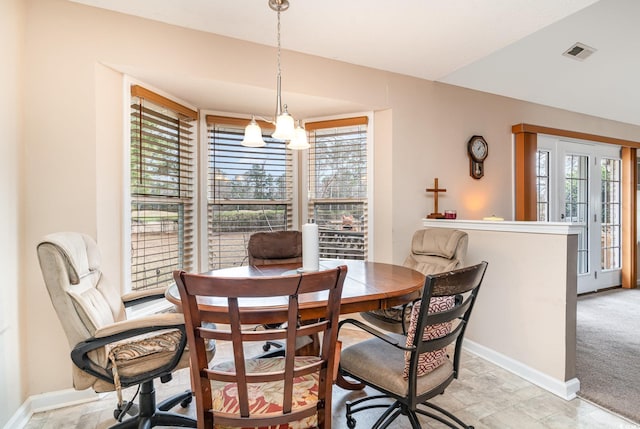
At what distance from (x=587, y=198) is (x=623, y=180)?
3.10ft

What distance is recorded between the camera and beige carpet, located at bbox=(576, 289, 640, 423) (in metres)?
2.12

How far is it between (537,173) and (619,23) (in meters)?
1.71

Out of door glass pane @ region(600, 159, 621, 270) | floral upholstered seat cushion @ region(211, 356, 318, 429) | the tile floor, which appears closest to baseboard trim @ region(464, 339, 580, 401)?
the tile floor

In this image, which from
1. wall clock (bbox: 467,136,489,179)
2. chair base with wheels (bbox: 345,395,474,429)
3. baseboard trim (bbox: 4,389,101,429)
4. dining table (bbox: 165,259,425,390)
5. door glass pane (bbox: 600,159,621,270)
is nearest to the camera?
dining table (bbox: 165,259,425,390)

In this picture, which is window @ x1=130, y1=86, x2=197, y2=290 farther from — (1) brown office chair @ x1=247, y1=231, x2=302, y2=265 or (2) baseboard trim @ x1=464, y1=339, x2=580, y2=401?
(2) baseboard trim @ x1=464, y1=339, x2=580, y2=401

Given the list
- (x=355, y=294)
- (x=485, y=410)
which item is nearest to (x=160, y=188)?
(x=355, y=294)

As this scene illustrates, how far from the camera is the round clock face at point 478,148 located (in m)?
3.67

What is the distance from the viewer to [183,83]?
8.53 feet

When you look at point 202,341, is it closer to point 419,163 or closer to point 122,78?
point 122,78

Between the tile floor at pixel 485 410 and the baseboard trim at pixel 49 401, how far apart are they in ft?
0.11

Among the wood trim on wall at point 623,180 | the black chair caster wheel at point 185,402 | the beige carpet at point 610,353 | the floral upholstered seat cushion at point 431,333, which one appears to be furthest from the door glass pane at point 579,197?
the black chair caster wheel at point 185,402

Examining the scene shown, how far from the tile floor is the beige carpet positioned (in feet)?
0.63

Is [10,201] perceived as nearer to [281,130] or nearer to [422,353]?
[281,130]

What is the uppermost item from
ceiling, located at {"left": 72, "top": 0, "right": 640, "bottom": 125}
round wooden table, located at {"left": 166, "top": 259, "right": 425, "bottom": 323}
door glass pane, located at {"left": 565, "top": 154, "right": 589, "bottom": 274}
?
ceiling, located at {"left": 72, "top": 0, "right": 640, "bottom": 125}
